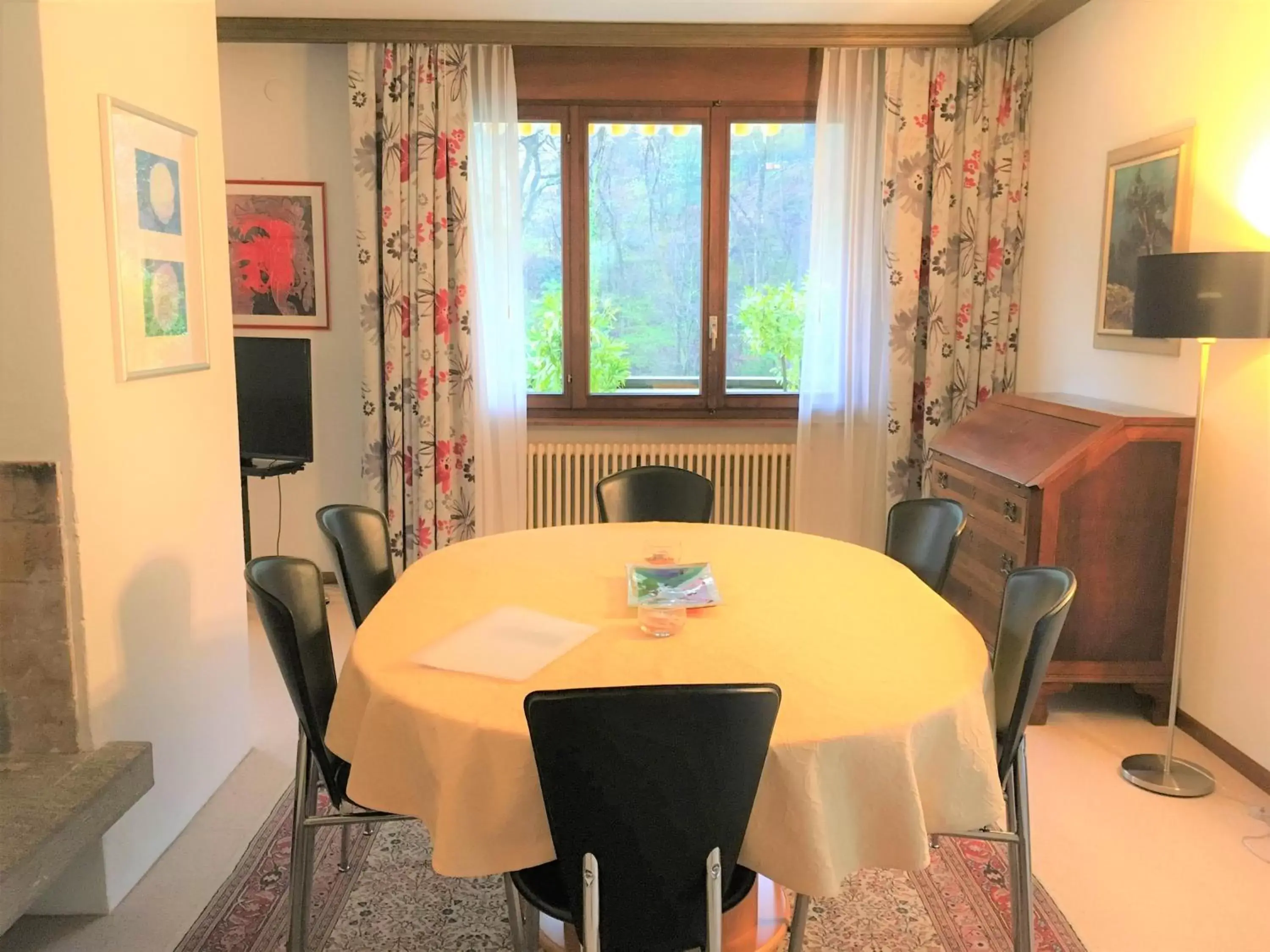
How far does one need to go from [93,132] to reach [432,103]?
236cm

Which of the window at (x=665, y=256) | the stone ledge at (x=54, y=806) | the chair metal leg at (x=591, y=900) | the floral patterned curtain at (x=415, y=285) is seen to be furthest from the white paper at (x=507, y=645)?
the window at (x=665, y=256)

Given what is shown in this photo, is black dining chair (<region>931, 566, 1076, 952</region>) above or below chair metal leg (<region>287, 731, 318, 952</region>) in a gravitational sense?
above

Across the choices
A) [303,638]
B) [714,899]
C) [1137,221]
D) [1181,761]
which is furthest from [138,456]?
[1137,221]

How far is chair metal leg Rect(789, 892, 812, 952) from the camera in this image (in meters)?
1.97

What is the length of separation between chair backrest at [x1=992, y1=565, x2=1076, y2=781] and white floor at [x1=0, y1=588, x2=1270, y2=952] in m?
0.65

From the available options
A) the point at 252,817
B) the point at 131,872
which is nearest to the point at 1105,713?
the point at 252,817

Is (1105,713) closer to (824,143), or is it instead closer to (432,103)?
(824,143)

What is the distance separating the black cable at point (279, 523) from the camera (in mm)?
4938

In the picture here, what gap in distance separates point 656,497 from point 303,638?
4.93 feet

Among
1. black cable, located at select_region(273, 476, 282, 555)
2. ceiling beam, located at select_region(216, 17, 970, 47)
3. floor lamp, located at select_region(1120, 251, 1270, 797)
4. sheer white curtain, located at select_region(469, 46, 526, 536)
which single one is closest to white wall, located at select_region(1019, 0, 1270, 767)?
floor lamp, located at select_region(1120, 251, 1270, 797)

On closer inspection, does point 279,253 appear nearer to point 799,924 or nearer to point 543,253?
point 543,253

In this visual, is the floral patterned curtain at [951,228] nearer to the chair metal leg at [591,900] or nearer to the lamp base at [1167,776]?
the lamp base at [1167,776]

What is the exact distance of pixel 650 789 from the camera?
57.5 inches

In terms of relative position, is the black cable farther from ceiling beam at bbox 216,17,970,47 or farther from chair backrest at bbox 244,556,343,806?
chair backrest at bbox 244,556,343,806
